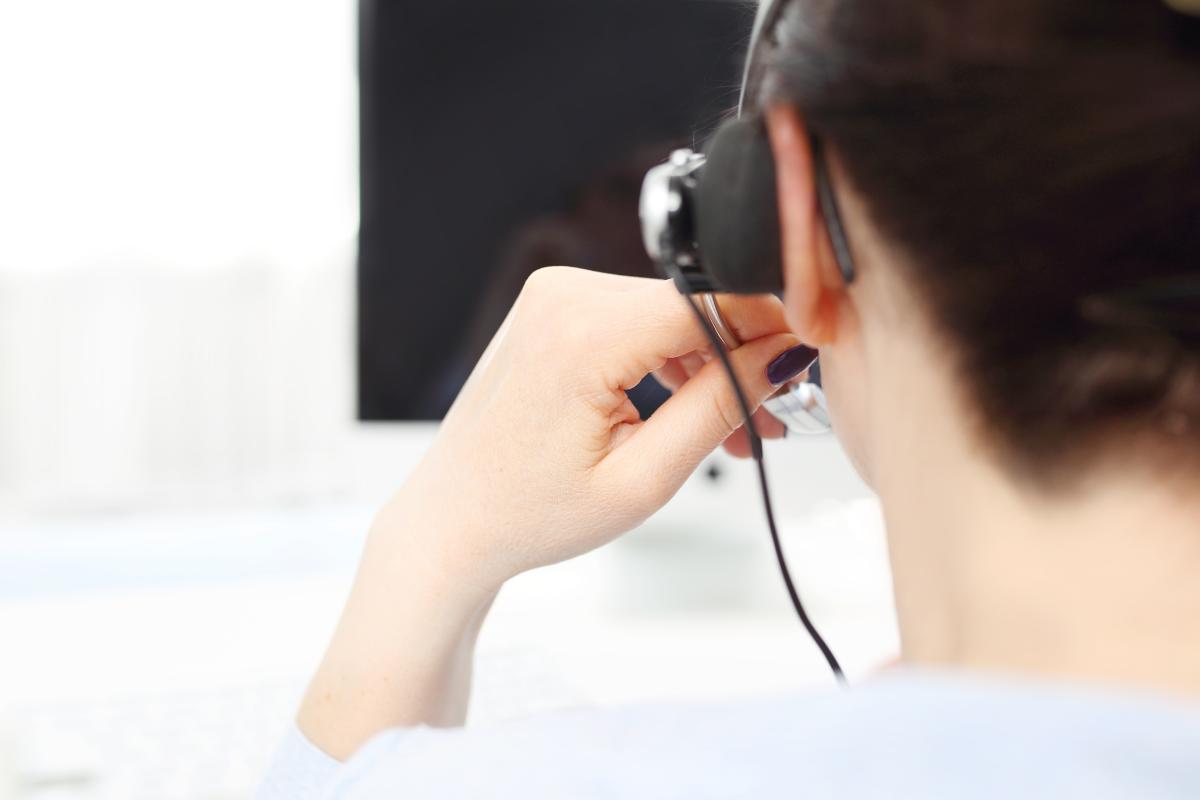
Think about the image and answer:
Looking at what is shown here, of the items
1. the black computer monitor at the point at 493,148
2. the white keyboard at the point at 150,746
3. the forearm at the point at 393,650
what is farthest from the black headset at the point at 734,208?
the black computer monitor at the point at 493,148

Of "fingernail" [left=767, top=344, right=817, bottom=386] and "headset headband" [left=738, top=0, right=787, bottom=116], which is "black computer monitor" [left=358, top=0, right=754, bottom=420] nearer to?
"fingernail" [left=767, top=344, right=817, bottom=386]

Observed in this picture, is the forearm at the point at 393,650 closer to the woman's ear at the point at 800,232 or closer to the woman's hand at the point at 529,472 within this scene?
the woman's hand at the point at 529,472

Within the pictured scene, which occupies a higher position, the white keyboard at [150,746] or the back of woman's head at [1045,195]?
the back of woman's head at [1045,195]

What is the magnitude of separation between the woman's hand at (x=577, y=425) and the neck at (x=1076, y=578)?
0.22m

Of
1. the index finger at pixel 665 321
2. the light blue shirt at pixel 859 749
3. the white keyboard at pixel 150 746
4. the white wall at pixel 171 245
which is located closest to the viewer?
the light blue shirt at pixel 859 749

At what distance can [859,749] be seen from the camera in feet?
0.95

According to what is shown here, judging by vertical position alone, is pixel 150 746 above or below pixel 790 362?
below

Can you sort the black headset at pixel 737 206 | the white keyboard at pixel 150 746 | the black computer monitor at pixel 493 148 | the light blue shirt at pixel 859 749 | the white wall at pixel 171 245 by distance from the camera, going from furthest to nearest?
the white wall at pixel 171 245 → the black computer monitor at pixel 493 148 → the white keyboard at pixel 150 746 → the black headset at pixel 737 206 → the light blue shirt at pixel 859 749

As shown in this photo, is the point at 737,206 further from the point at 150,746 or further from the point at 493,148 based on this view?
the point at 493,148

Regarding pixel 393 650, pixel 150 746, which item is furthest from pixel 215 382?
pixel 393 650

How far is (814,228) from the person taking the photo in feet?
1.22

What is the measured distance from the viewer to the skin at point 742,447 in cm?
31

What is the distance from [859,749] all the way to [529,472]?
31cm

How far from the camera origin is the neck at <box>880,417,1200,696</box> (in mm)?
311
